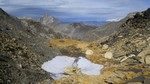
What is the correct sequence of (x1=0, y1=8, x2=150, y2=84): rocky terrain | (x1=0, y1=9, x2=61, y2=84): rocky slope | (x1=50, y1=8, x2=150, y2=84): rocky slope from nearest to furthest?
(x1=0, y1=9, x2=61, y2=84): rocky slope
(x1=0, y1=8, x2=150, y2=84): rocky terrain
(x1=50, y1=8, x2=150, y2=84): rocky slope

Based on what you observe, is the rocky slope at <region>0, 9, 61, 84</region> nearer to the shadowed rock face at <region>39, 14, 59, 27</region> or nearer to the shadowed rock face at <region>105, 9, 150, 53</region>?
the shadowed rock face at <region>105, 9, 150, 53</region>

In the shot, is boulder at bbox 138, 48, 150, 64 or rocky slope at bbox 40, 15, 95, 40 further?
rocky slope at bbox 40, 15, 95, 40

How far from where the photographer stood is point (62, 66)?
2053 centimetres

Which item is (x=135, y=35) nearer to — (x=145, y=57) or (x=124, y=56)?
(x=124, y=56)

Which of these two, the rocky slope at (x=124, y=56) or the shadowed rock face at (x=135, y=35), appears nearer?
the rocky slope at (x=124, y=56)

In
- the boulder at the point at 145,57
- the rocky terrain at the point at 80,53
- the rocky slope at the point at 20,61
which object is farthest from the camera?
the boulder at the point at 145,57

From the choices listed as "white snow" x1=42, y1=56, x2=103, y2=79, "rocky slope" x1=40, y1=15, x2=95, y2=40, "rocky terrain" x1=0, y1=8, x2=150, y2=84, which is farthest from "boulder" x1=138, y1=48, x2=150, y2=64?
"rocky slope" x1=40, y1=15, x2=95, y2=40

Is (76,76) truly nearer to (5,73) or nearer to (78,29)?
(5,73)

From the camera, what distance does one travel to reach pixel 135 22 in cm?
3622

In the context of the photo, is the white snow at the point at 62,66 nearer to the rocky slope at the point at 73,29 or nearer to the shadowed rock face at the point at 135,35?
the shadowed rock face at the point at 135,35

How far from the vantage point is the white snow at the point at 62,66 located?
760 inches

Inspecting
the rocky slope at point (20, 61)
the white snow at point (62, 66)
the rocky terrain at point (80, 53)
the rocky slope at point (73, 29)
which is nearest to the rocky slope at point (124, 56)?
the rocky terrain at point (80, 53)

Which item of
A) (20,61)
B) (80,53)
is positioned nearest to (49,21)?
(80,53)

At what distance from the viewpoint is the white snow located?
63.4 feet
